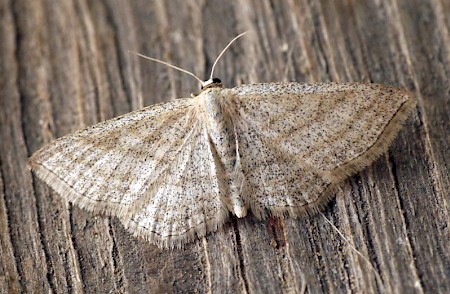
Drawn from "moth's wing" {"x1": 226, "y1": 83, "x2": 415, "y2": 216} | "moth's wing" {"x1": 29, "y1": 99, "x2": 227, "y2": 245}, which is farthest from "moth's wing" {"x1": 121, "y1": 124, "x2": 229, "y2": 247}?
"moth's wing" {"x1": 226, "y1": 83, "x2": 415, "y2": 216}

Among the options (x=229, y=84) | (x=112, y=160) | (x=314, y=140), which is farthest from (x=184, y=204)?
(x=229, y=84)

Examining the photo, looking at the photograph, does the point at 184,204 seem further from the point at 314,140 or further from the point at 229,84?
the point at 229,84

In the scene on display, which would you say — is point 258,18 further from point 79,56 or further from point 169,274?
point 169,274

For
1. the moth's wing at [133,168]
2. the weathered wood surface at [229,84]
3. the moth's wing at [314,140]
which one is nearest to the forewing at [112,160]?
the moth's wing at [133,168]

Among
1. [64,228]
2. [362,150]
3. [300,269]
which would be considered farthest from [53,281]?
[362,150]

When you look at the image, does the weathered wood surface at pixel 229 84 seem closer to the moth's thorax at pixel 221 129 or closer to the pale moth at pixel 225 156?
the pale moth at pixel 225 156

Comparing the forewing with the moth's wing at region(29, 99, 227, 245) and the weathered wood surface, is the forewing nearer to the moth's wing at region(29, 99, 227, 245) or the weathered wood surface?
the moth's wing at region(29, 99, 227, 245)
